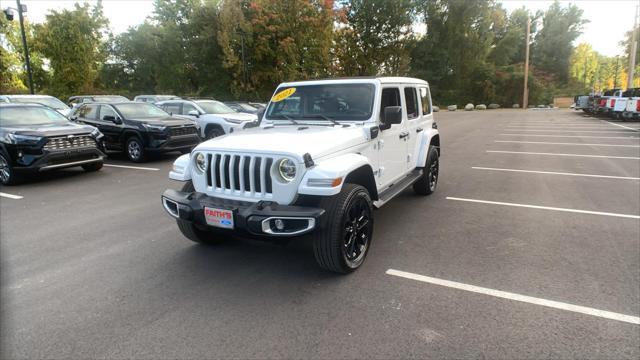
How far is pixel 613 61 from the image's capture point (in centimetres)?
6575

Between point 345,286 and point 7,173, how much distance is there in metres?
8.02

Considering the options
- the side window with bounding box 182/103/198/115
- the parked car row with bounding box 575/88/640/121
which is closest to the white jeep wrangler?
the side window with bounding box 182/103/198/115

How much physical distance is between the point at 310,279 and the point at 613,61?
80472mm

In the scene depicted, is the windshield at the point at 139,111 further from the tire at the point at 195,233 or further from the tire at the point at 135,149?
the tire at the point at 195,233

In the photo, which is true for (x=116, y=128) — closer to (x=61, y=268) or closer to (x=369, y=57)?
(x=61, y=268)

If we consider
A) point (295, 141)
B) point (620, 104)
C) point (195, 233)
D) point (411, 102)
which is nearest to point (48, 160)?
point (195, 233)

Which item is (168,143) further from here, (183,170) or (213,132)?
(183,170)

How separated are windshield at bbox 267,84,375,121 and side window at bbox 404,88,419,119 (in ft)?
3.62

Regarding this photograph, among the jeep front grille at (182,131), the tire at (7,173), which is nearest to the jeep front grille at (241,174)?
the tire at (7,173)

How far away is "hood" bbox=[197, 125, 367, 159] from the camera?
368 centimetres

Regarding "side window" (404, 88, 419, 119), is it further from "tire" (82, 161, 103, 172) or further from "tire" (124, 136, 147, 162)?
"tire" (124, 136, 147, 162)

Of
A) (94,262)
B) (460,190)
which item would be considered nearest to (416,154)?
(460,190)

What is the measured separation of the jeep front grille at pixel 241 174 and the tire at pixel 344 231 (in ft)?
1.86

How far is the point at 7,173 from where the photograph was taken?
823 cm
